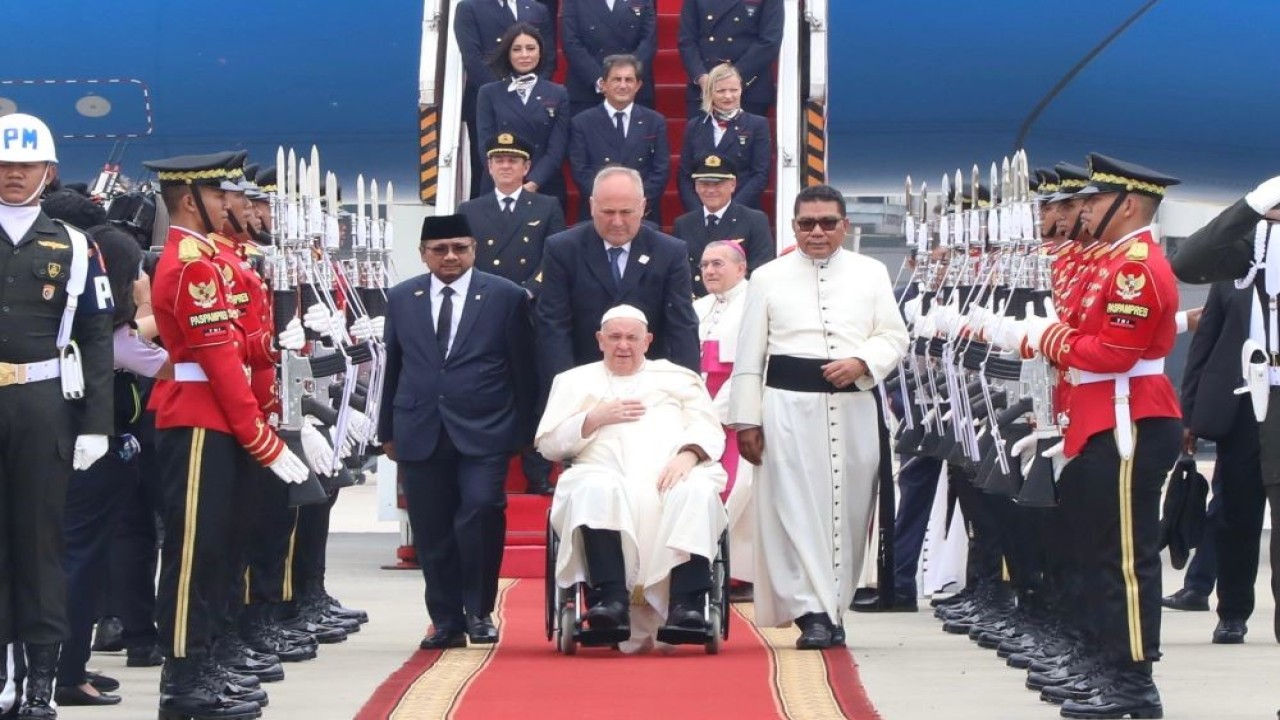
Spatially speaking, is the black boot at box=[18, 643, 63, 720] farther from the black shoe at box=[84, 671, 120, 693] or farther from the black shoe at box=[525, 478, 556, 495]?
the black shoe at box=[525, 478, 556, 495]

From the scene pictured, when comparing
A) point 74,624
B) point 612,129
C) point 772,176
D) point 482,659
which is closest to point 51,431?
point 74,624

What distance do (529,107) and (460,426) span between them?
3.71 meters

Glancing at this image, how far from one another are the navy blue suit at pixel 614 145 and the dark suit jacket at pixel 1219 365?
3357mm

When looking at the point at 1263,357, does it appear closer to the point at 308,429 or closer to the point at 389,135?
the point at 308,429

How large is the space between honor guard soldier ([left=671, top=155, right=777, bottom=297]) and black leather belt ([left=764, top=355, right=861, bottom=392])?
8.28 feet

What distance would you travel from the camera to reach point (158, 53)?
55.8 feet

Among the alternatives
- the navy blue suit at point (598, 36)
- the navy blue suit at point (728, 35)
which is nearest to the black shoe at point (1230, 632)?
the navy blue suit at point (728, 35)

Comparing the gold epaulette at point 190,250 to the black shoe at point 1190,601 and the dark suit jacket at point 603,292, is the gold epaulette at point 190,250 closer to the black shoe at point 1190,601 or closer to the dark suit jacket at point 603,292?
the dark suit jacket at point 603,292

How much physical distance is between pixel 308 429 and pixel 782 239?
5154mm

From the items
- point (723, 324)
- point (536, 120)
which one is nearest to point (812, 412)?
point (723, 324)

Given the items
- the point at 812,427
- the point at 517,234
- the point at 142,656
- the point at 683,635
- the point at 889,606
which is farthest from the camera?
the point at 517,234

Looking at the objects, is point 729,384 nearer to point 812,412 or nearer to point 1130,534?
point 812,412

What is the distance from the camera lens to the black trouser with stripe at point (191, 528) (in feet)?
22.1

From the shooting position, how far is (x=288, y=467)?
6.85m
